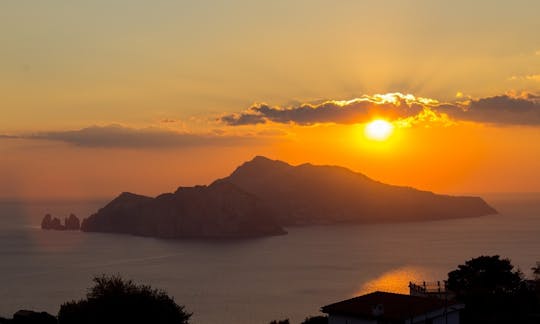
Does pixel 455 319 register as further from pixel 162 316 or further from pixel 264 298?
pixel 264 298

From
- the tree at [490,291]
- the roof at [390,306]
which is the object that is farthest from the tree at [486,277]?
the roof at [390,306]

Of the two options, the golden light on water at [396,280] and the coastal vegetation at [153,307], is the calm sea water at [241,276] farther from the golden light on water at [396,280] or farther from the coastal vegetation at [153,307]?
the coastal vegetation at [153,307]

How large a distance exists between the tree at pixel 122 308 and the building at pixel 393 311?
1113 centimetres

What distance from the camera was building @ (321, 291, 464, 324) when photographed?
115 ft

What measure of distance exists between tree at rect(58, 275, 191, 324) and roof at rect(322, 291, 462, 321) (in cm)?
1113

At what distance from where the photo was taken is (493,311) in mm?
47344

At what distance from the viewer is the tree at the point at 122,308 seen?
4006 centimetres

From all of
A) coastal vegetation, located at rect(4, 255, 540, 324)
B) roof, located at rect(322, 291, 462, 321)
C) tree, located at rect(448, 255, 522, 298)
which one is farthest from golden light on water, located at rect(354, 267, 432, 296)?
roof, located at rect(322, 291, 462, 321)

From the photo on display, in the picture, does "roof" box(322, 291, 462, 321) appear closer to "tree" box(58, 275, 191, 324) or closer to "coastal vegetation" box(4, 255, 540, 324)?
"coastal vegetation" box(4, 255, 540, 324)

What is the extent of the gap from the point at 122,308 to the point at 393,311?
1645cm

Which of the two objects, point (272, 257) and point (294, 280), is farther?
point (272, 257)

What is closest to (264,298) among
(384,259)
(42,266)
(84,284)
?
(84,284)

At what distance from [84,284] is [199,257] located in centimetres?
5664

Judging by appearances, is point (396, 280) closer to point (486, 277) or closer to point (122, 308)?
point (486, 277)
